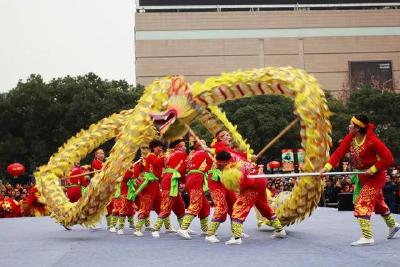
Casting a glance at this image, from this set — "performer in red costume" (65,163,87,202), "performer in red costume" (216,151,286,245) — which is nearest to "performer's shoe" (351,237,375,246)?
"performer in red costume" (216,151,286,245)

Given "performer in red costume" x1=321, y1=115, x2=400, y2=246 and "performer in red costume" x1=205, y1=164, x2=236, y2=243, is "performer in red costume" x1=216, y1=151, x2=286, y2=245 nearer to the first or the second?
"performer in red costume" x1=205, y1=164, x2=236, y2=243

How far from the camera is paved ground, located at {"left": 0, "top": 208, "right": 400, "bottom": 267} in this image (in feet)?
18.3

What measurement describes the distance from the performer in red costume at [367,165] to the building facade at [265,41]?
49.9 metres

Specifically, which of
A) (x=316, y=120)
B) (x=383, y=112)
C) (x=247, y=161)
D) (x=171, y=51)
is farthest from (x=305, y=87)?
(x=171, y=51)

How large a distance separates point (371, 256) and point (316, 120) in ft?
8.08

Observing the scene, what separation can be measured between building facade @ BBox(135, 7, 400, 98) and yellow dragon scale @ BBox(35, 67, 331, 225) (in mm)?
47963

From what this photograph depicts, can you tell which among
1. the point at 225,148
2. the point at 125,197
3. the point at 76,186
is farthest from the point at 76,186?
the point at 225,148

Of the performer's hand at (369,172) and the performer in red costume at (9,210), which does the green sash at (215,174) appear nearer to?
the performer's hand at (369,172)

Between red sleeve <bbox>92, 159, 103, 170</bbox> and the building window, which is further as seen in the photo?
the building window

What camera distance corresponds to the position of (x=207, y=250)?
21.8 feet

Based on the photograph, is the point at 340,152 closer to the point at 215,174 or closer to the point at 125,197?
the point at 215,174

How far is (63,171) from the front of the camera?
10.5m

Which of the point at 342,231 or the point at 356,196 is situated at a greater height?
the point at 356,196

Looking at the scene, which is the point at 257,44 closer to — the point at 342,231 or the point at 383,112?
the point at 383,112
